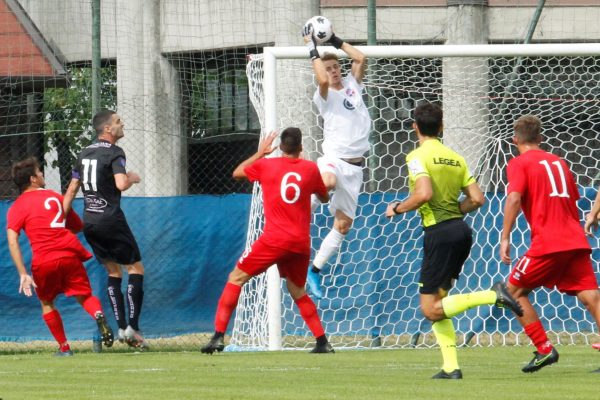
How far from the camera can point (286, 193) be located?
12117 millimetres

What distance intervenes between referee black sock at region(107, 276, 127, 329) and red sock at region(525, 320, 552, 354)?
496cm

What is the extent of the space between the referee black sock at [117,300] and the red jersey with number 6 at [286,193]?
2.27 meters

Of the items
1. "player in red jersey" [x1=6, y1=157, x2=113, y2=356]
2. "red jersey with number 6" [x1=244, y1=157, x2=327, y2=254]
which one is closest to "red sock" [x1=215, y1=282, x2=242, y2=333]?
"red jersey with number 6" [x1=244, y1=157, x2=327, y2=254]

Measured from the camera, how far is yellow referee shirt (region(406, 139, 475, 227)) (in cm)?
962

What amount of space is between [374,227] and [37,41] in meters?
6.03

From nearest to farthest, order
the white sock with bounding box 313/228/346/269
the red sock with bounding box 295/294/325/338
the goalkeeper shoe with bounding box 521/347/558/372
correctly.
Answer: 1. the goalkeeper shoe with bounding box 521/347/558/372
2. the red sock with bounding box 295/294/325/338
3. the white sock with bounding box 313/228/346/269

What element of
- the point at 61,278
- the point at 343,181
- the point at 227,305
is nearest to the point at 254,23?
the point at 343,181

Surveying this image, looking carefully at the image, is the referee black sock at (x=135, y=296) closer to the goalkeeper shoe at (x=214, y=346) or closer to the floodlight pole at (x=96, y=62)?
the goalkeeper shoe at (x=214, y=346)

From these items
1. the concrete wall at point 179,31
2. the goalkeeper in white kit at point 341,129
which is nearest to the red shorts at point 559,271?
the goalkeeper in white kit at point 341,129

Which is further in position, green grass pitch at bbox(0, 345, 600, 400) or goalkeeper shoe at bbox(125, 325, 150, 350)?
goalkeeper shoe at bbox(125, 325, 150, 350)

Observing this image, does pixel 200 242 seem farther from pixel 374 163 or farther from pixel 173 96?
pixel 173 96

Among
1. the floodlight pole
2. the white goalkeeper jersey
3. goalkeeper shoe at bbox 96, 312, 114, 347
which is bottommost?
goalkeeper shoe at bbox 96, 312, 114, 347

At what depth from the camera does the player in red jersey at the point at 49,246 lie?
522 inches

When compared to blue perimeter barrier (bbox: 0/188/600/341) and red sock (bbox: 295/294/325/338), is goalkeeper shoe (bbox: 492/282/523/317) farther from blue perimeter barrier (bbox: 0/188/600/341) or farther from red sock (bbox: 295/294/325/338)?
blue perimeter barrier (bbox: 0/188/600/341)
